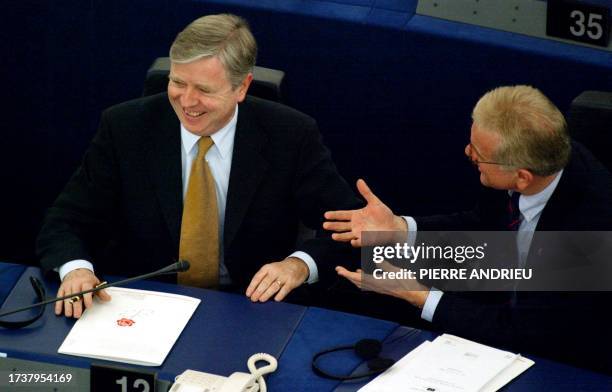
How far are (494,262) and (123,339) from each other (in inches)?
45.6

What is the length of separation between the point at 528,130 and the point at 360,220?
0.55 metres

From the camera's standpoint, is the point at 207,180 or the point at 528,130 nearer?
the point at 528,130

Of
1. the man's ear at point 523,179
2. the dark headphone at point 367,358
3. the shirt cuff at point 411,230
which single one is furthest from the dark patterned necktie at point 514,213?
the dark headphone at point 367,358

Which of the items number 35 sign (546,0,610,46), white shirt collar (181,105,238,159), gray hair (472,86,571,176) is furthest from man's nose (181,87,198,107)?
number 35 sign (546,0,610,46)

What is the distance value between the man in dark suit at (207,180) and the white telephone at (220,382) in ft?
1.81

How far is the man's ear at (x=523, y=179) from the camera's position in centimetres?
285

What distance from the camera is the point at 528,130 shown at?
280 cm

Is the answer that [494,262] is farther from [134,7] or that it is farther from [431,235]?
[134,7]

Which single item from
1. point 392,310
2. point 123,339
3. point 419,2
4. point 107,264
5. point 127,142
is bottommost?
point 392,310

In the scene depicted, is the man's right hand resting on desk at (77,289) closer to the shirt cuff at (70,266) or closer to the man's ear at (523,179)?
the shirt cuff at (70,266)

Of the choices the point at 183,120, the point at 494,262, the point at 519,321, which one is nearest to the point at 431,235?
the point at 494,262

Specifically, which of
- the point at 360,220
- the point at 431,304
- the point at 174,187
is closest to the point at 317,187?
the point at 360,220

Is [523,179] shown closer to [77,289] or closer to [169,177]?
[169,177]

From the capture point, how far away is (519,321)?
271 centimetres
